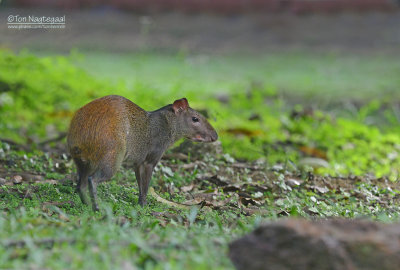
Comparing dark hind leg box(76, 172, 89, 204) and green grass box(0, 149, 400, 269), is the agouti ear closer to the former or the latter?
green grass box(0, 149, 400, 269)

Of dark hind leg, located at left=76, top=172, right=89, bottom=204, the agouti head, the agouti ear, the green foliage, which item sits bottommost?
the green foliage

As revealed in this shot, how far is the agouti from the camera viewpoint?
12.8ft

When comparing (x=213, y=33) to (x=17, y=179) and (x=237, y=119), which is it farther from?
(x=17, y=179)

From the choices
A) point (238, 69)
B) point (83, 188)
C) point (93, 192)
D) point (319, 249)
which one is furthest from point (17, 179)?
point (238, 69)

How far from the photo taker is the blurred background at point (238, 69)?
7.12 meters

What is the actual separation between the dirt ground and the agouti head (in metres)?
8.30

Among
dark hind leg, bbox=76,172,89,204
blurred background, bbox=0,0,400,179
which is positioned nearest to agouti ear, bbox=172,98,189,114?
blurred background, bbox=0,0,400,179

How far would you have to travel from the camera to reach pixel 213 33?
45.9ft

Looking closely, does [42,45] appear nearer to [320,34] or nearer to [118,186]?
[320,34]

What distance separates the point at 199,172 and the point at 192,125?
0.50 m

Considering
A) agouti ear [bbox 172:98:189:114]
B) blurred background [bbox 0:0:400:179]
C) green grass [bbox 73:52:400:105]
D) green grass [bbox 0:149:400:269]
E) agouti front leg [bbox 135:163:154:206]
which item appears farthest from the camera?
green grass [bbox 73:52:400:105]

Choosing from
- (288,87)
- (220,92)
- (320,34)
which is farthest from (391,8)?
(220,92)

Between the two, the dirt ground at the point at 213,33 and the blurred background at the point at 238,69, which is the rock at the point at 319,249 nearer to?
the blurred background at the point at 238,69

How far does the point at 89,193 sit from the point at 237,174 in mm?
1687
